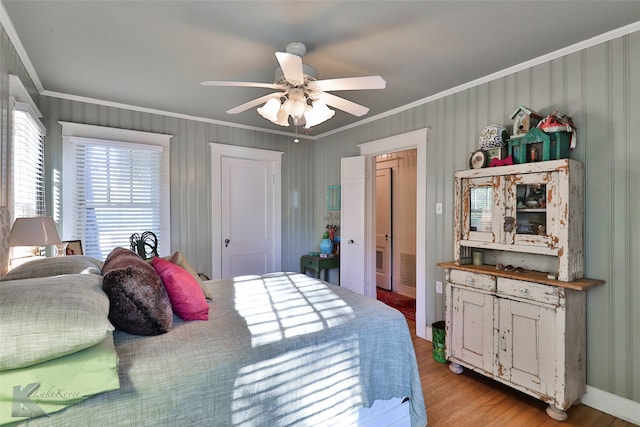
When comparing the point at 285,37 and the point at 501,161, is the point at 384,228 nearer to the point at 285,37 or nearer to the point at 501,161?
the point at 501,161

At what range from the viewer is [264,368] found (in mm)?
1410

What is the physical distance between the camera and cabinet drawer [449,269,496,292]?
2418 millimetres

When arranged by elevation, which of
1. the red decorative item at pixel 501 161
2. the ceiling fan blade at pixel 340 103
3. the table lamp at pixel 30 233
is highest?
the ceiling fan blade at pixel 340 103

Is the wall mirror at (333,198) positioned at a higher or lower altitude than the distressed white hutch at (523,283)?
higher

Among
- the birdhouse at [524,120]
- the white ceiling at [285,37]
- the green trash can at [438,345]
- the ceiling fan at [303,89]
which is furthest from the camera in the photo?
the green trash can at [438,345]

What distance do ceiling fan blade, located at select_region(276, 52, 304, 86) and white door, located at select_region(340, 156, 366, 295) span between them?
2244mm

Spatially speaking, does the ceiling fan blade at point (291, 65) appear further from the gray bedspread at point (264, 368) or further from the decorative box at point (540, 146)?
the decorative box at point (540, 146)

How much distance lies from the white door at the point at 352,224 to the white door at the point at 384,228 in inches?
55.8

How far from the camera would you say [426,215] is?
337 centimetres

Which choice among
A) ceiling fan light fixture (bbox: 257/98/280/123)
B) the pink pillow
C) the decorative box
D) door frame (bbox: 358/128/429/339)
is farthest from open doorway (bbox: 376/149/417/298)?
A: the pink pillow

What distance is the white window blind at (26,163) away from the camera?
7.20 ft

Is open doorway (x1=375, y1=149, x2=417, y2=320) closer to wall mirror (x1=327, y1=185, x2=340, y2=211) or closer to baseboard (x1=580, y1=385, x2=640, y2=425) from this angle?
wall mirror (x1=327, y1=185, x2=340, y2=211)

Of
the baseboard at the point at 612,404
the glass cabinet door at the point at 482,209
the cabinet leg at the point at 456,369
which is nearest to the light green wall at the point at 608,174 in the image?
the baseboard at the point at 612,404

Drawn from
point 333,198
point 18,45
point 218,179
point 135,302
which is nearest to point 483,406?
point 135,302
